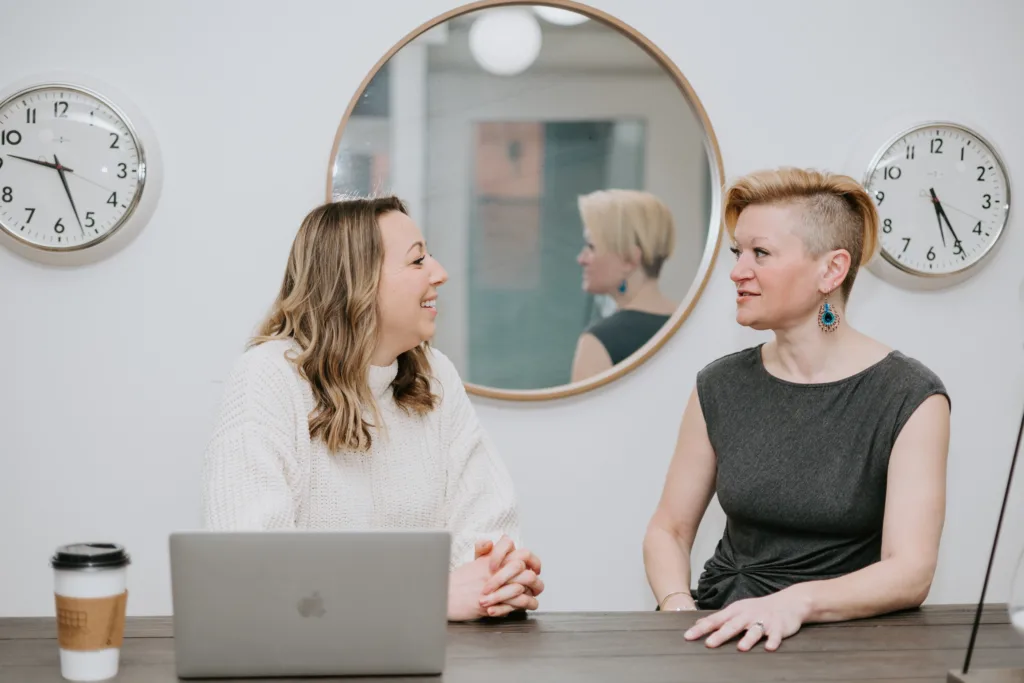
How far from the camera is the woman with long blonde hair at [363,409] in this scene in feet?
5.67

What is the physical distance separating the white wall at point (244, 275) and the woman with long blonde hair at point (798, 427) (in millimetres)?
569

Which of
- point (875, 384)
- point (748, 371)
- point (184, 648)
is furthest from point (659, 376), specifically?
point (184, 648)

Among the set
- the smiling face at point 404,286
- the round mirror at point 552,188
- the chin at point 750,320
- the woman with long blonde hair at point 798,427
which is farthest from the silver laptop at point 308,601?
the round mirror at point 552,188

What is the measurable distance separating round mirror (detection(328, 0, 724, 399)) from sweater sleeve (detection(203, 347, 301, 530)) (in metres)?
0.87

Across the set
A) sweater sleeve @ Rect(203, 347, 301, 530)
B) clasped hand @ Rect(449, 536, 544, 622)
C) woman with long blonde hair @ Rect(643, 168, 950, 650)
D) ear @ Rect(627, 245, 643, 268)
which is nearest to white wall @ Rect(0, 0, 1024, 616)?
ear @ Rect(627, 245, 643, 268)

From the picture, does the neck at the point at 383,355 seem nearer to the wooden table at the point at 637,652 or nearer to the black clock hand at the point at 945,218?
the wooden table at the point at 637,652

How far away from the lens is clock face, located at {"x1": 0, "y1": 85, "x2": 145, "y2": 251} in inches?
96.4

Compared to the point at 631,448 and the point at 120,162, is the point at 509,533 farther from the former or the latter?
the point at 120,162

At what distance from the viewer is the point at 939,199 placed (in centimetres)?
273

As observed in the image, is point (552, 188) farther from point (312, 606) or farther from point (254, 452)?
point (312, 606)

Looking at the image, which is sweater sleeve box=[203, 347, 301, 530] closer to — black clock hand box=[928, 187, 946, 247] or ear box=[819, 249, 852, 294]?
ear box=[819, 249, 852, 294]

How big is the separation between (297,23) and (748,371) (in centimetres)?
134

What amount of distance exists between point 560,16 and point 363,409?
1229 millimetres

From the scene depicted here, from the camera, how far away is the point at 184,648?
1.25 meters
